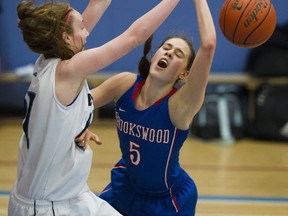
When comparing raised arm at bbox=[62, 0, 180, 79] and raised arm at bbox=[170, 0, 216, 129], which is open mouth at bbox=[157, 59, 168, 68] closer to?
raised arm at bbox=[170, 0, 216, 129]

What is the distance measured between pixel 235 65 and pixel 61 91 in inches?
200

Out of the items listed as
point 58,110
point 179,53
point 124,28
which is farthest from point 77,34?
point 124,28

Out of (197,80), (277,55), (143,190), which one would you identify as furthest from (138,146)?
(277,55)

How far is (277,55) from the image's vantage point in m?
6.87

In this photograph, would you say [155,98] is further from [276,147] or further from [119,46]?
[276,147]

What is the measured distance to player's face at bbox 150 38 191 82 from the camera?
126 inches

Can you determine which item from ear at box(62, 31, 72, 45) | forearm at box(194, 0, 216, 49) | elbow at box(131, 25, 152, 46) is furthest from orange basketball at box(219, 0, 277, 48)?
ear at box(62, 31, 72, 45)

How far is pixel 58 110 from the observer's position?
265 centimetres

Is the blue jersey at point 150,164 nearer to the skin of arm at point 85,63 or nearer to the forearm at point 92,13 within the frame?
the forearm at point 92,13

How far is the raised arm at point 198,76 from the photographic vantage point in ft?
9.43

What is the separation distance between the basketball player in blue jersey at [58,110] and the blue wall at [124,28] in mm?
4392

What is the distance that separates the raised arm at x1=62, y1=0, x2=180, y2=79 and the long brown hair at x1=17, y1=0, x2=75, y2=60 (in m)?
0.12

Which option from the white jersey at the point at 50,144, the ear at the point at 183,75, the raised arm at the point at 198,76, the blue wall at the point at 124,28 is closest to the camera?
the white jersey at the point at 50,144

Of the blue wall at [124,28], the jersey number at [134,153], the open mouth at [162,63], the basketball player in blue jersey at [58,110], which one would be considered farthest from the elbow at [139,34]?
the blue wall at [124,28]
